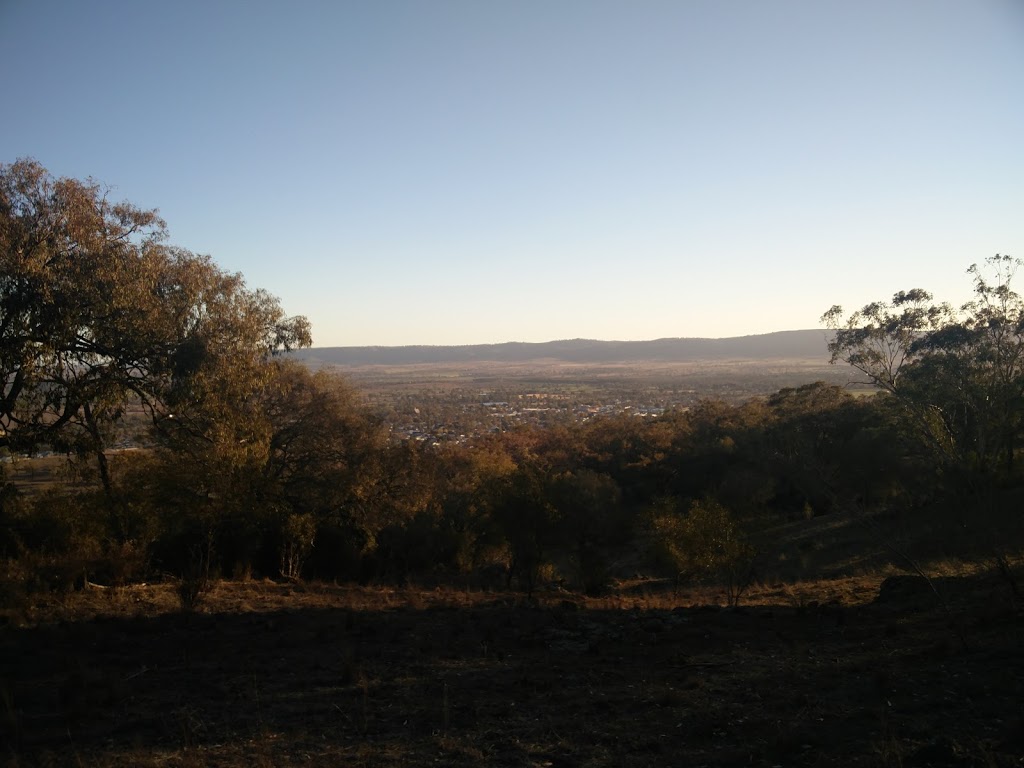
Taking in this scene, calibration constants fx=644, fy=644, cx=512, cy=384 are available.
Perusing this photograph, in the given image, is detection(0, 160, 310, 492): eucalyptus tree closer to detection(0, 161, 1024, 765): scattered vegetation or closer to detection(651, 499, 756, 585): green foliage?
detection(0, 161, 1024, 765): scattered vegetation

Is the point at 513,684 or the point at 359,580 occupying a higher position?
the point at 513,684

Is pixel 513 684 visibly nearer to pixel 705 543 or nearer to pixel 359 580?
pixel 705 543

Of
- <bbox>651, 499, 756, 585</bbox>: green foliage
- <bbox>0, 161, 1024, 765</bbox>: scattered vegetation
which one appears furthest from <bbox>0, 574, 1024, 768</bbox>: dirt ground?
<bbox>651, 499, 756, 585</bbox>: green foliage

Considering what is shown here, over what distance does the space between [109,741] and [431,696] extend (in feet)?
12.2

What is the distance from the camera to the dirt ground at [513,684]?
6.84 meters

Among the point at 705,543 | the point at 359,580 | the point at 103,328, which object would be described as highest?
the point at 103,328

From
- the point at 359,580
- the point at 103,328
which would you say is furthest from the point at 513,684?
the point at 359,580

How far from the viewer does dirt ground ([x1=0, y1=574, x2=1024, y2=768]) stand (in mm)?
6844

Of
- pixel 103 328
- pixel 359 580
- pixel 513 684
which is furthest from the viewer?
pixel 359 580

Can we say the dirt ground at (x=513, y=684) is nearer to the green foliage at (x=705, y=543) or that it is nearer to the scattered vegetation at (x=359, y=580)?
the scattered vegetation at (x=359, y=580)

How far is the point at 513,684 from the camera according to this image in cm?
927

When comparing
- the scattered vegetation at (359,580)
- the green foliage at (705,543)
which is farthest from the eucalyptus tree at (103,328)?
the green foliage at (705,543)

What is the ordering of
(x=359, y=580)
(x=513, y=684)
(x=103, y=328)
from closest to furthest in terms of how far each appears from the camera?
(x=513, y=684)
(x=103, y=328)
(x=359, y=580)

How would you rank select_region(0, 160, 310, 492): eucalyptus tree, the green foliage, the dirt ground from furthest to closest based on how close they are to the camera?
the green foliage < select_region(0, 160, 310, 492): eucalyptus tree < the dirt ground
